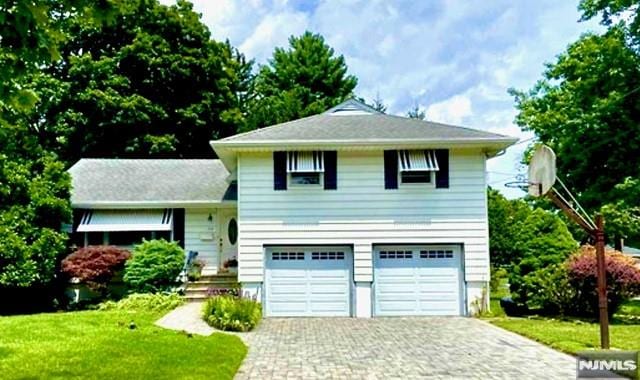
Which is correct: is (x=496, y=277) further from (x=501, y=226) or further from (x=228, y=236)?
(x=228, y=236)

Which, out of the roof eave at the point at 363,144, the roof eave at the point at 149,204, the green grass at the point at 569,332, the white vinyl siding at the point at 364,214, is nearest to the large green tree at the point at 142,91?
the roof eave at the point at 149,204

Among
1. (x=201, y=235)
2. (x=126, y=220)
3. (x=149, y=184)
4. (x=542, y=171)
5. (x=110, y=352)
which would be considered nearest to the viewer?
(x=110, y=352)

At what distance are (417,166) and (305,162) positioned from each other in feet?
10.7

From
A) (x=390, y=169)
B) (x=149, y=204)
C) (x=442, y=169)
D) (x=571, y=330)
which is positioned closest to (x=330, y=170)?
(x=390, y=169)

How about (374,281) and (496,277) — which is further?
(496,277)

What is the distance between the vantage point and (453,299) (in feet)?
54.6

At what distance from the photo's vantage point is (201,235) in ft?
64.8

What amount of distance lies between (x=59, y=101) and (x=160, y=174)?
1099cm

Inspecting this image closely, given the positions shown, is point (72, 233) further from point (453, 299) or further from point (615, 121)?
point (615, 121)

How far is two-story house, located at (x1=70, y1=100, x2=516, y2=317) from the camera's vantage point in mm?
16641

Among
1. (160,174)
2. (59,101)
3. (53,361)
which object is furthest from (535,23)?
(59,101)

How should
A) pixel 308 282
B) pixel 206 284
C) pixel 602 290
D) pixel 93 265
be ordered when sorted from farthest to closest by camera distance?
pixel 206 284, pixel 93 265, pixel 308 282, pixel 602 290

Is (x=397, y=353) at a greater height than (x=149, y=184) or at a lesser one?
lesser

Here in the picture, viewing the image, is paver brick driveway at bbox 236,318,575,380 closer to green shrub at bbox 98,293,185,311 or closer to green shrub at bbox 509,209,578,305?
green shrub at bbox 509,209,578,305
